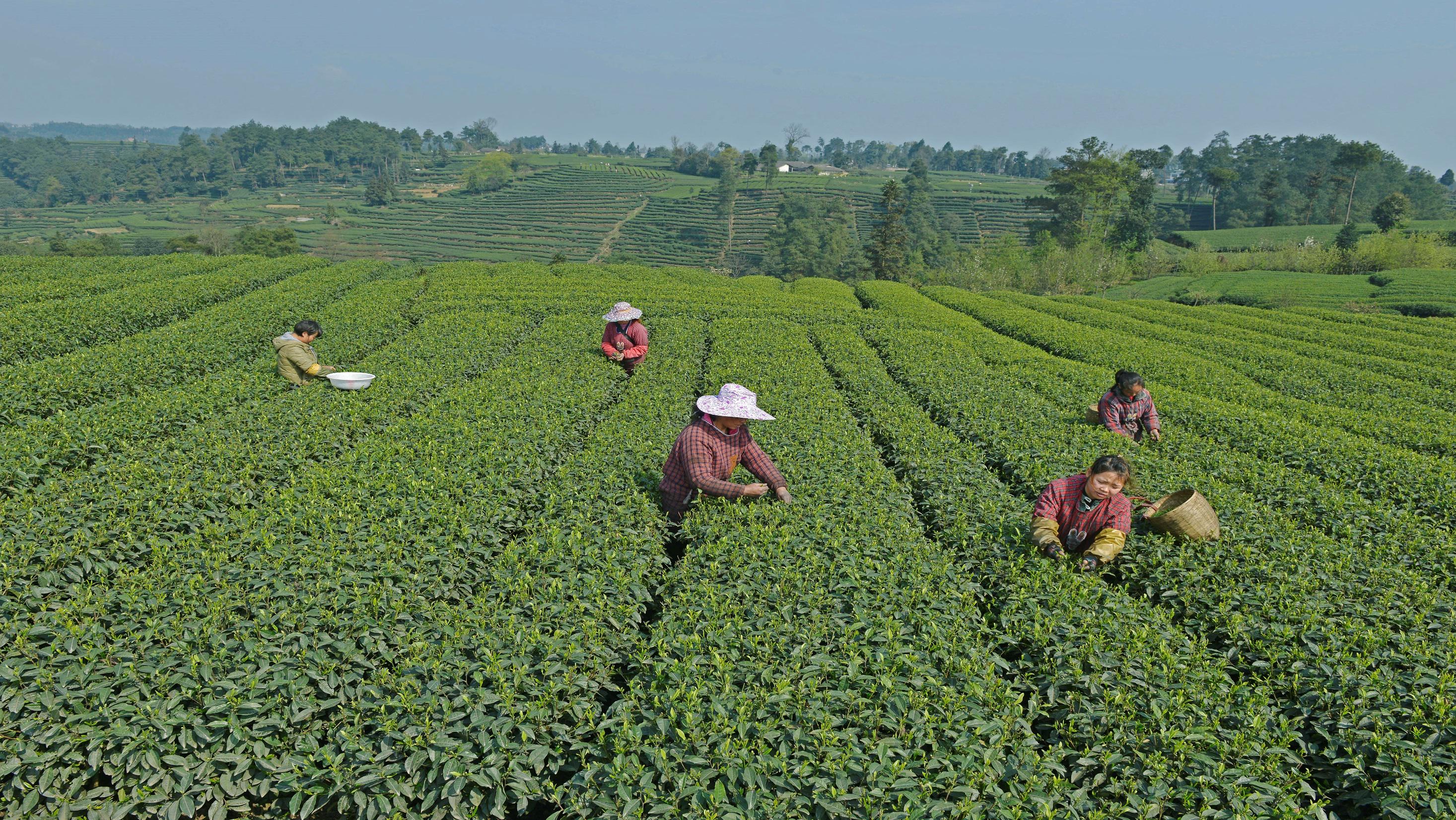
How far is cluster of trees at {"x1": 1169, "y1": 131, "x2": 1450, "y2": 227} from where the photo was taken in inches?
3639

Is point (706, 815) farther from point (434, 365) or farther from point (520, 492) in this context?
point (434, 365)

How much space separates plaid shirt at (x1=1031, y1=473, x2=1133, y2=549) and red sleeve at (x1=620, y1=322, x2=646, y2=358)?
9.35m

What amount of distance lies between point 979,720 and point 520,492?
513 cm

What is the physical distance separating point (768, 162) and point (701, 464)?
129 meters

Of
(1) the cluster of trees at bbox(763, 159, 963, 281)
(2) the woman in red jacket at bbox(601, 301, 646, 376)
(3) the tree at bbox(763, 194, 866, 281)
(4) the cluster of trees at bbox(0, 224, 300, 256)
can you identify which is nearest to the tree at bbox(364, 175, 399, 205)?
(4) the cluster of trees at bbox(0, 224, 300, 256)

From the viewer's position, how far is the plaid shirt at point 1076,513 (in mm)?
6188

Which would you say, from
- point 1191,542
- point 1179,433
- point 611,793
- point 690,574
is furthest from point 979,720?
point 1179,433

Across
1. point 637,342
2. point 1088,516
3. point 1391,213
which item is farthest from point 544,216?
point 1088,516

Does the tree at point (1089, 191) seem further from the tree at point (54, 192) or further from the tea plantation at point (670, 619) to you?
the tree at point (54, 192)

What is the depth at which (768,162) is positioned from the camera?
127 meters

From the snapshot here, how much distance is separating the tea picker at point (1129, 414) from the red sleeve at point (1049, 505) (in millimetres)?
4424

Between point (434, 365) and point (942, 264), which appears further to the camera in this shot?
point (942, 264)

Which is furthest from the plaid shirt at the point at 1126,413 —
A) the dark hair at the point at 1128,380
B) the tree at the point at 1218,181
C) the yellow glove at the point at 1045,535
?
the tree at the point at 1218,181

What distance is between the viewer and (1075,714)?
14.3 ft
